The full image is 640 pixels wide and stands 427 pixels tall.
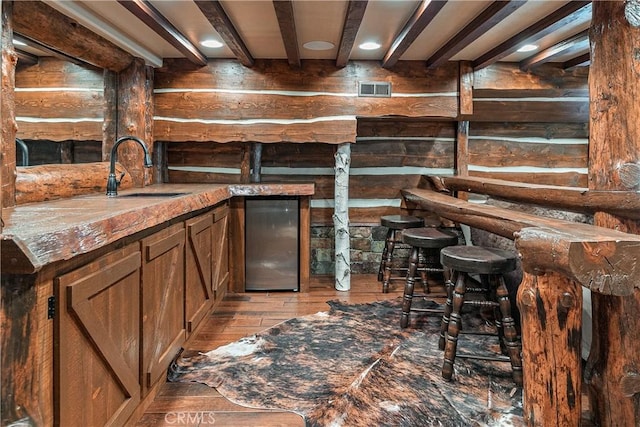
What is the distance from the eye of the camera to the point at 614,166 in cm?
206

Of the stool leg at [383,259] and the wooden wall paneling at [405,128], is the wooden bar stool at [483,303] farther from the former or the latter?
the wooden wall paneling at [405,128]

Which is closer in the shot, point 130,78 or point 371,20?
point 371,20

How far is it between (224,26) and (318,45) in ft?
3.08

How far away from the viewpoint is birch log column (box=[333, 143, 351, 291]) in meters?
4.34

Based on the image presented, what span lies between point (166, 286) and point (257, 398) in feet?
2.53

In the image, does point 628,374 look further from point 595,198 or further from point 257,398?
point 257,398

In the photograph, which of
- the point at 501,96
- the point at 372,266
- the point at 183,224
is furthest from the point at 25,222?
the point at 501,96

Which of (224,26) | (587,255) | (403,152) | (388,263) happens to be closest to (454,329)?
(587,255)

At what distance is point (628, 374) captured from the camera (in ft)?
6.03

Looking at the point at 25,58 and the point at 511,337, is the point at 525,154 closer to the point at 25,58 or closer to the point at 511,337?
the point at 511,337

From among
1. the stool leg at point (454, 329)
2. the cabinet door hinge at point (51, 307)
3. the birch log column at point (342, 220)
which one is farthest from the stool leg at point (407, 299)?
the cabinet door hinge at point (51, 307)

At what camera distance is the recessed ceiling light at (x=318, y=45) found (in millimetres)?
3629

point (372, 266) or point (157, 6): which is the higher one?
point (157, 6)

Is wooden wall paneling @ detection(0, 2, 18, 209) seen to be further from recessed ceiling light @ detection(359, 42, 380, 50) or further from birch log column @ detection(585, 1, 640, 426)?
birch log column @ detection(585, 1, 640, 426)
